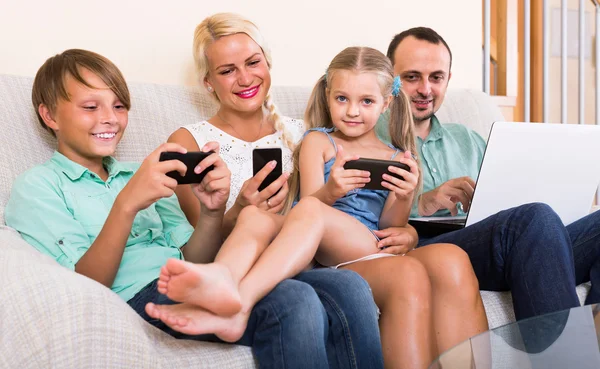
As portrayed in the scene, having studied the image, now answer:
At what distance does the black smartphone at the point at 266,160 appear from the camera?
152 centimetres

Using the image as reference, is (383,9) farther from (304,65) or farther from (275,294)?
(275,294)

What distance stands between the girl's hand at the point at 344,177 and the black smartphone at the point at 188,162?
27 cm

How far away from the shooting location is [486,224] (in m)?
1.57

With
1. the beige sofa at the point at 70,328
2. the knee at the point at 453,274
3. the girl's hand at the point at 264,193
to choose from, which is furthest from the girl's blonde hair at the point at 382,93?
the beige sofa at the point at 70,328

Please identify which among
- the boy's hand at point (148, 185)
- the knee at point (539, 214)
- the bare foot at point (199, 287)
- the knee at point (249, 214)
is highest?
the boy's hand at point (148, 185)

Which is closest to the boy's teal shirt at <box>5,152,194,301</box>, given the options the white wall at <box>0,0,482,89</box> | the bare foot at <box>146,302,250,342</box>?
the bare foot at <box>146,302,250,342</box>

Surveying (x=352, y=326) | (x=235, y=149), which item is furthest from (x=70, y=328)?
(x=235, y=149)

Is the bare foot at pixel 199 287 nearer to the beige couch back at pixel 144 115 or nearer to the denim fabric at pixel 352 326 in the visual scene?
the denim fabric at pixel 352 326

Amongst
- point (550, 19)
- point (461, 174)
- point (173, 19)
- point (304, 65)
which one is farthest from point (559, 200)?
point (550, 19)

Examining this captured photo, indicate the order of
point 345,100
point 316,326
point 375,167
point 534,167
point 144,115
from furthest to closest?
1. point 144,115
2. point 345,100
3. point 534,167
4. point 375,167
5. point 316,326

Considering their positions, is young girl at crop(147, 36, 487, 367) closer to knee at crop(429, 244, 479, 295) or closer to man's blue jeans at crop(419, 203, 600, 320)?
knee at crop(429, 244, 479, 295)

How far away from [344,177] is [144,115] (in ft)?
2.08

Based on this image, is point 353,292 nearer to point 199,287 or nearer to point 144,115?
point 199,287

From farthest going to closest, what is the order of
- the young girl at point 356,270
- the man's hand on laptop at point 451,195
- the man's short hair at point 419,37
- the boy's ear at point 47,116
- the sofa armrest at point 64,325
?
the man's short hair at point 419,37 → the man's hand on laptop at point 451,195 → the boy's ear at point 47,116 → the young girl at point 356,270 → the sofa armrest at point 64,325
